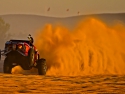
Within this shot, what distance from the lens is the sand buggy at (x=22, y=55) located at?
15.6 meters

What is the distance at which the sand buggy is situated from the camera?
15562 mm

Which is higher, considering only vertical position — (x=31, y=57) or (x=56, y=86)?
(x=31, y=57)

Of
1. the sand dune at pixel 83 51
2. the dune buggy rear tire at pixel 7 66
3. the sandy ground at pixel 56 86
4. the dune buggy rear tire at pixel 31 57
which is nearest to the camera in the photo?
the sandy ground at pixel 56 86

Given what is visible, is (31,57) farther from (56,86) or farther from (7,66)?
(56,86)

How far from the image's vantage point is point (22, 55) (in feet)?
51.4

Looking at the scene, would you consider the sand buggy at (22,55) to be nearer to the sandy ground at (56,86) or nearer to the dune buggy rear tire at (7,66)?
the dune buggy rear tire at (7,66)

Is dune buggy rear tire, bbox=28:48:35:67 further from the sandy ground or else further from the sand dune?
the sandy ground

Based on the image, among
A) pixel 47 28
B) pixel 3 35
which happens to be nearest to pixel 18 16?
pixel 3 35

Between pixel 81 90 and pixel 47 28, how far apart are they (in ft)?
30.1

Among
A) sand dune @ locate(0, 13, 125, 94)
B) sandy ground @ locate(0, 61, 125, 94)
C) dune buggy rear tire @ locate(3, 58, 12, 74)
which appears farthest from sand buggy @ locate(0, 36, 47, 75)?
sandy ground @ locate(0, 61, 125, 94)

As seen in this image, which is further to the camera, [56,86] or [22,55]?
[22,55]

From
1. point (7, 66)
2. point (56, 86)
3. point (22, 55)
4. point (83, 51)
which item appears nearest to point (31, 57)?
point (22, 55)

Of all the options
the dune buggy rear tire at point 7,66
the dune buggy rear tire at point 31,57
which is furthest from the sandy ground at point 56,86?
the dune buggy rear tire at point 7,66

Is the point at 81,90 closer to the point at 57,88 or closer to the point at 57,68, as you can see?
the point at 57,88
